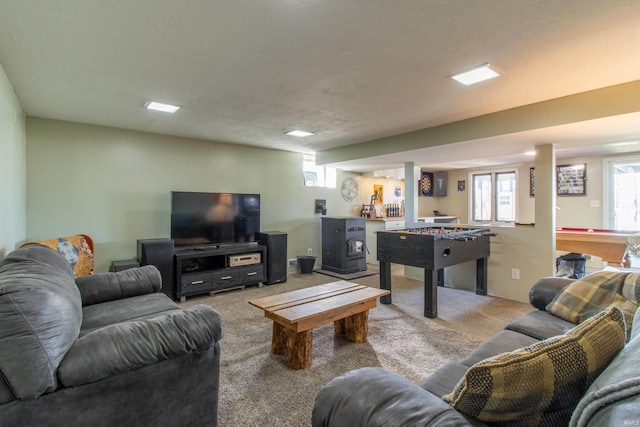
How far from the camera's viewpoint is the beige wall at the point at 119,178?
3.61 meters

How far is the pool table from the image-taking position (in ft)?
13.7

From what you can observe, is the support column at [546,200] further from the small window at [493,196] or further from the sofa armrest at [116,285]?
the sofa armrest at [116,285]

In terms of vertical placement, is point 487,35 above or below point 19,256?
above

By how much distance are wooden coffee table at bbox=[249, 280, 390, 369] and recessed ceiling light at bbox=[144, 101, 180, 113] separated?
2.12 meters

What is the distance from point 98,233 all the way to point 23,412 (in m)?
3.25

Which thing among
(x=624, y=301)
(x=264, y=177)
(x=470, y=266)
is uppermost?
(x=264, y=177)

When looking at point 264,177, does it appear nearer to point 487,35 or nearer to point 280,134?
point 280,134

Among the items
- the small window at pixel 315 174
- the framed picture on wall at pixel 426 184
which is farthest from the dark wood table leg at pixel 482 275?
→ the framed picture on wall at pixel 426 184

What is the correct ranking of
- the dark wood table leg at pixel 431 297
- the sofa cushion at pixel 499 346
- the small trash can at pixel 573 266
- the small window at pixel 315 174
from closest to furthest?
the sofa cushion at pixel 499 346 → the dark wood table leg at pixel 431 297 → the small trash can at pixel 573 266 → the small window at pixel 315 174

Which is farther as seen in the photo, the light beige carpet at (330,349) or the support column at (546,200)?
the support column at (546,200)

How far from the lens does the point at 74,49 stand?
2033mm

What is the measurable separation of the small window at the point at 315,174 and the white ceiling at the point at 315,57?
2.34 meters

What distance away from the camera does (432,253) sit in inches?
130

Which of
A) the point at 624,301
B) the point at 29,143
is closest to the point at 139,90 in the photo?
the point at 29,143
